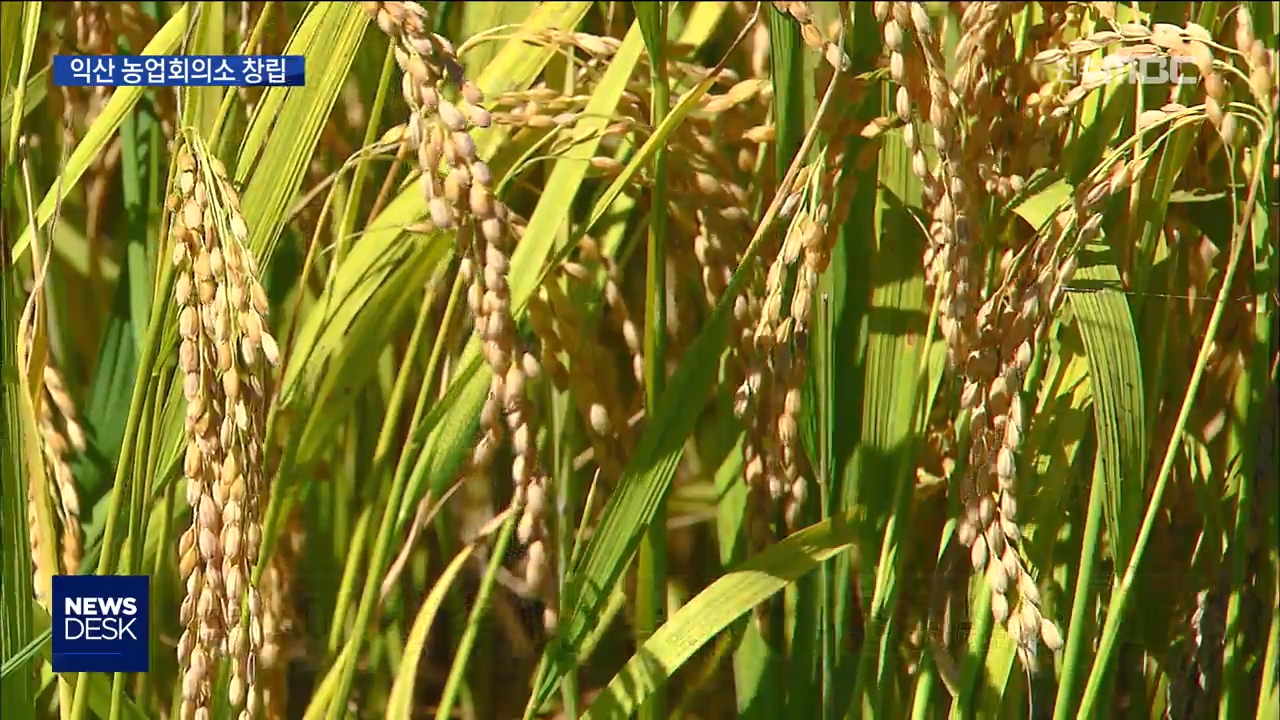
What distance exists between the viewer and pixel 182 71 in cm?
86

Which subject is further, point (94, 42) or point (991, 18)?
point (94, 42)

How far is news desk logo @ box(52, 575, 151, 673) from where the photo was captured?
0.87 meters

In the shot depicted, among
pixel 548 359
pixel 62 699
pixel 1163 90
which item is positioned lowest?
pixel 62 699

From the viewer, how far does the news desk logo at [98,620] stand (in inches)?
34.3

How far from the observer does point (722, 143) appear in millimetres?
907

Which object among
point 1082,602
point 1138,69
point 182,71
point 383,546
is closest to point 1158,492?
point 1082,602

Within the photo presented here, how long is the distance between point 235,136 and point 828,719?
2.07 feet

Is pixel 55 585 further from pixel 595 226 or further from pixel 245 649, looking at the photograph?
pixel 595 226

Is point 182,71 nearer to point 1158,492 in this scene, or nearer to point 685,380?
point 685,380

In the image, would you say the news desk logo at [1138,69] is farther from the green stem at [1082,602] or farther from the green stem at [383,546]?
the green stem at [383,546]

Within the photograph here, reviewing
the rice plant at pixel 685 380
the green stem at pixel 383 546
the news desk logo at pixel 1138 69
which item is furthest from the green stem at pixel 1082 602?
the green stem at pixel 383 546

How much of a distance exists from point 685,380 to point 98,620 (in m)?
0.48

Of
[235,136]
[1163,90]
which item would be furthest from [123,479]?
[1163,90]

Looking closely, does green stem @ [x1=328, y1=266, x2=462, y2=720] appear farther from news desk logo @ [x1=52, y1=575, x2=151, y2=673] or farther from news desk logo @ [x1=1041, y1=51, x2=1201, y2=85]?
news desk logo @ [x1=1041, y1=51, x2=1201, y2=85]
